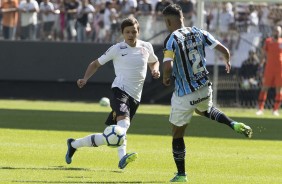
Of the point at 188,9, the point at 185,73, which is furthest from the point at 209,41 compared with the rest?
the point at 188,9

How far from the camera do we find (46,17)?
31.7 m

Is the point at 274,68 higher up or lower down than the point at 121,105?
lower down

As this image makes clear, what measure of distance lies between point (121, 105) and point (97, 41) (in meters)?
19.7

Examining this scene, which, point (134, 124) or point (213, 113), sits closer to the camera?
point (213, 113)

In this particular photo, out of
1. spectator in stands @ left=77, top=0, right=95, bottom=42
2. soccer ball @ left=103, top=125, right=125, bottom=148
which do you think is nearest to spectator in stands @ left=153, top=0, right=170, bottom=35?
spectator in stands @ left=77, top=0, right=95, bottom=42

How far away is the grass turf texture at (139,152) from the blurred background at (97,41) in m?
5.90

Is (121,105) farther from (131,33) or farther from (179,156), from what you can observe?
(179,156)

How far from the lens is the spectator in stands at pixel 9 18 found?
32.1m

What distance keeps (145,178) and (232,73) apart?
761 inches

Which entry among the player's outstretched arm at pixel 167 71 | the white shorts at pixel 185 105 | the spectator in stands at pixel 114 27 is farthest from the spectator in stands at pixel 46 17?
the player's outstretched arm at pixel 167 71

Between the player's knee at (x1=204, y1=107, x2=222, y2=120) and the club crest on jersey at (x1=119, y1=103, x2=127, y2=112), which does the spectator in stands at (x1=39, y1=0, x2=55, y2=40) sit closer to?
the club crest on jersey at (x1=119, y1=103, x2=127, y2=112)

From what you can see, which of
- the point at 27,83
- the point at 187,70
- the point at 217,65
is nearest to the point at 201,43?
the point at 187,70

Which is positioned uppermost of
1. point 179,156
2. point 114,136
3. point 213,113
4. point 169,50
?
point 169,50

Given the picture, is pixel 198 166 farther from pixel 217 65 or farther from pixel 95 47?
pixel 95 47
